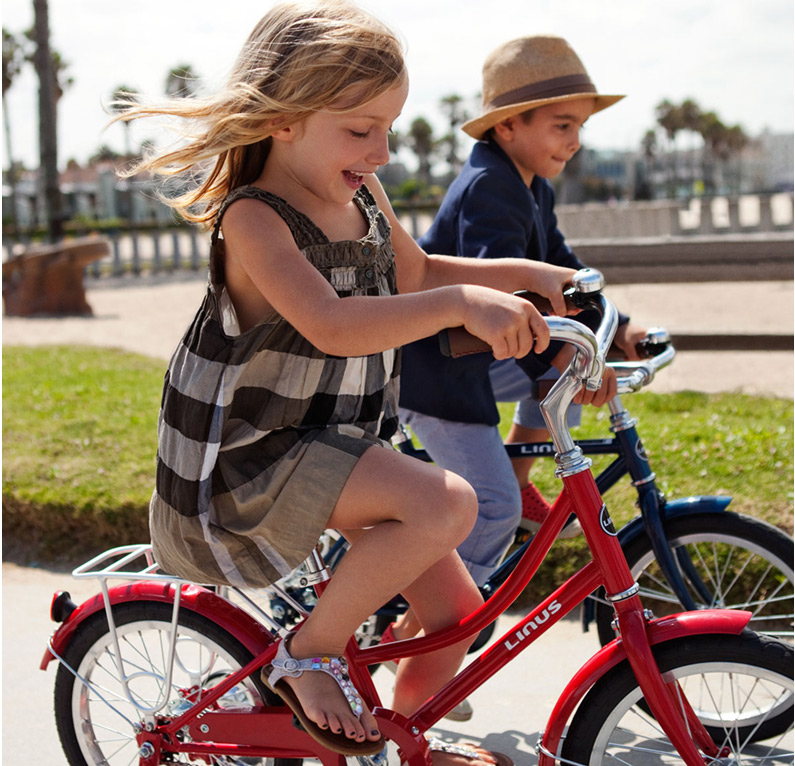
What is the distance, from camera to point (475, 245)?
8.46 feet

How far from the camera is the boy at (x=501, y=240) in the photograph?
2539 millimetres

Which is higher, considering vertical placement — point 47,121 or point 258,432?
point 47,121

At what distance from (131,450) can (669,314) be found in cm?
590

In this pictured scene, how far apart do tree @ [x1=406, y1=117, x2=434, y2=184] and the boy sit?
99575 mm

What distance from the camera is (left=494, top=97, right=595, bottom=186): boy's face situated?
110 inches

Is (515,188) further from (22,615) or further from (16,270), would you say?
(16,270)

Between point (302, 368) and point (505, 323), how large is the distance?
18.3 inches

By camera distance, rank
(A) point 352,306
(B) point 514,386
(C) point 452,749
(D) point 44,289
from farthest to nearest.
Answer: (D) point 44,289 < (B) point 514,386 < (C) point 452,749 < (A) point 352,306

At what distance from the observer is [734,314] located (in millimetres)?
9164

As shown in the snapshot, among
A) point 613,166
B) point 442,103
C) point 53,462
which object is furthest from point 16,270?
point 613,166

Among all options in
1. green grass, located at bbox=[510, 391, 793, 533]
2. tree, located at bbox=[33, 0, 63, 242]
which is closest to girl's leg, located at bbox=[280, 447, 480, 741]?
green grass, located at bbox=[510, 391, 793, 533]

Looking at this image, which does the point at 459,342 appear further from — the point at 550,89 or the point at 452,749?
the point at 550,89

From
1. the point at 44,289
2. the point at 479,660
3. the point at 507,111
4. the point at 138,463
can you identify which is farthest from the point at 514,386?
the point at 44,289

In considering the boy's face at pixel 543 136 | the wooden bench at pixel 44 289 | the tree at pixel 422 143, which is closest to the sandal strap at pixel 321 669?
the boy's face at pixel 543 136
